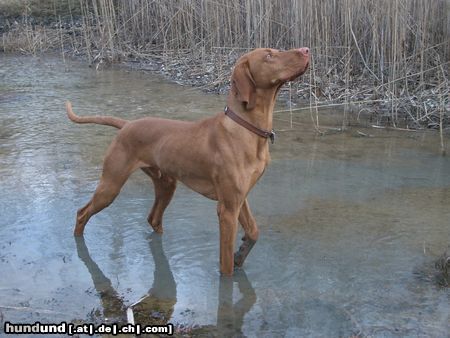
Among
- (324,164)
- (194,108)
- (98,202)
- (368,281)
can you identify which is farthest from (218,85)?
(368,281)

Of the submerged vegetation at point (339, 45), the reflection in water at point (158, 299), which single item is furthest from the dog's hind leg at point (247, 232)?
the submerged vegetation at point (339, 45)

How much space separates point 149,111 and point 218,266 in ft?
15.7

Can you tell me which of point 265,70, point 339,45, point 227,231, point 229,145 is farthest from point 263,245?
point 339,45

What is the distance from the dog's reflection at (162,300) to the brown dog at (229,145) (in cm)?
19

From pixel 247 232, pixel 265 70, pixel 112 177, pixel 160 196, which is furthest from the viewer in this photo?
pixel 160 196

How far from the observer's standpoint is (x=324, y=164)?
6414 mm

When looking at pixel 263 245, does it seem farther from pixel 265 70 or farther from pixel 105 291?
pixel 265 70

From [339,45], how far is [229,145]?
5.66 meters

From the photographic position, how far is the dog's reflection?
3.43 meters

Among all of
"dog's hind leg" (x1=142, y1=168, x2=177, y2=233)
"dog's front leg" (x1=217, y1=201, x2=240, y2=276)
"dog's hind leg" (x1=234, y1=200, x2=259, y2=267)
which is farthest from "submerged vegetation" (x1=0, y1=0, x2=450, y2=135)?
"dog's front leg" (x1=217, y1=201, x2=240, y2=276)

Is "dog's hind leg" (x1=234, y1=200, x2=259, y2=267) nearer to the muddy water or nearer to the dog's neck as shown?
the muddy water

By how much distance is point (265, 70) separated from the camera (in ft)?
12.4

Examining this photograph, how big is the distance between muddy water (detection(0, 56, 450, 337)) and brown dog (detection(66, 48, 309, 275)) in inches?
15.8

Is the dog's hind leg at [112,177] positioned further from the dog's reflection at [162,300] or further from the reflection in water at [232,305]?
Answer: the reflection in water at [232,305]
